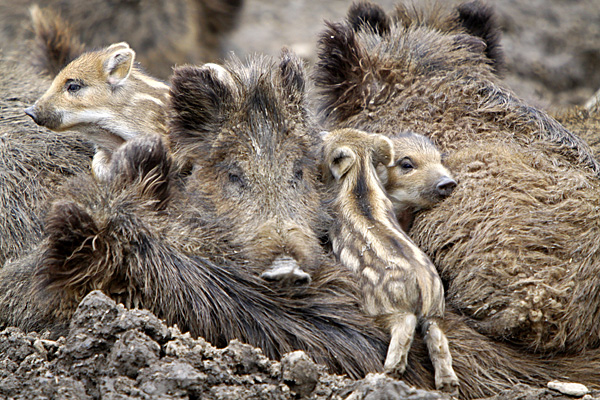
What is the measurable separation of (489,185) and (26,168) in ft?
8.91

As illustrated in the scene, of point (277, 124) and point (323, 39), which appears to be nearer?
point (277, 124)

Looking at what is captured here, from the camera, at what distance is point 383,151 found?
162 inches

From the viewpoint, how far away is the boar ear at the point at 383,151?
411 cm

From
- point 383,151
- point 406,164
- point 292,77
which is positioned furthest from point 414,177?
point 292,77

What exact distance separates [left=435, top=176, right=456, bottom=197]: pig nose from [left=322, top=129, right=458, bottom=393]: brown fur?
43cm

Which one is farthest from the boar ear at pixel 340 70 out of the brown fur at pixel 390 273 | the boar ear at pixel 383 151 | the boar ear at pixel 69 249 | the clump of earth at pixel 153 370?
the clump of earth at pixel 153 370

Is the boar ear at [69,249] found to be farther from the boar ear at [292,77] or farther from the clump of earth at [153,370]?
the boar ear at [292,77]

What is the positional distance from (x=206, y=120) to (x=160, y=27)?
20.6 ft

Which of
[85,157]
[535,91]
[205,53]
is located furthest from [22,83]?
[535,91]

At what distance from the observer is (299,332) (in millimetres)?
3379

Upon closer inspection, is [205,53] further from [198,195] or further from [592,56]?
[198,195]

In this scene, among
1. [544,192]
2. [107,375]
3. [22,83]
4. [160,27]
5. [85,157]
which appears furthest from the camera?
[160,27]

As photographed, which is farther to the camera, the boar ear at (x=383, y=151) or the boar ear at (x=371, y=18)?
the boar ear at (x=371, y=18)

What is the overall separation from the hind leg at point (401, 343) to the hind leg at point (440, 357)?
9cm
